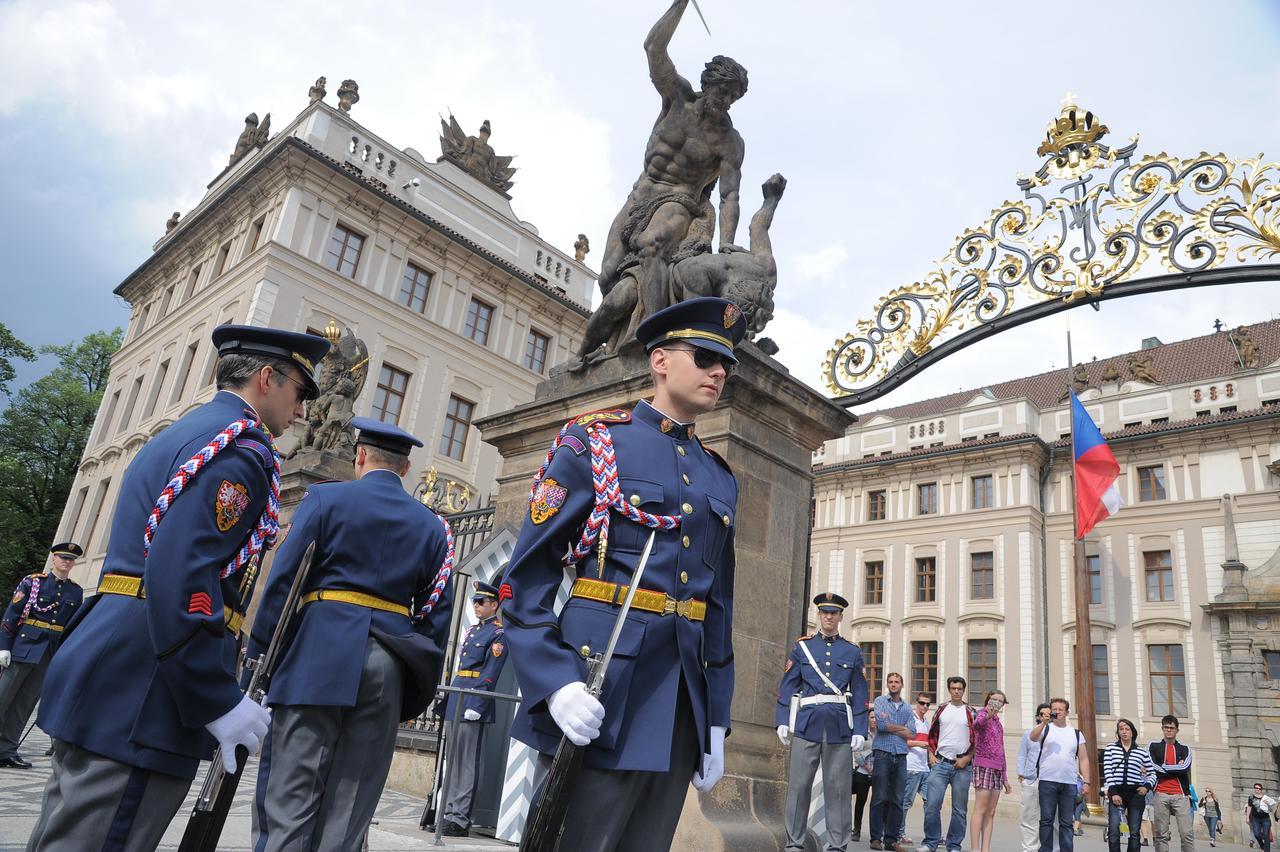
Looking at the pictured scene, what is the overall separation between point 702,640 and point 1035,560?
36.7 m

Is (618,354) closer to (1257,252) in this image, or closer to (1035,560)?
(1257,252)

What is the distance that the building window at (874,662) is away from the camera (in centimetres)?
3766

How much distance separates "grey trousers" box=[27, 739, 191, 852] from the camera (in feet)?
7.64

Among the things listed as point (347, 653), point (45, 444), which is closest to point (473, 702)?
point (347, 653)

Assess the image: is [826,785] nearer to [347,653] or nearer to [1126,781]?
[347,653]

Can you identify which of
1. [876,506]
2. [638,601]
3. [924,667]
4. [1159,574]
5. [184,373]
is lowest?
[638,601]

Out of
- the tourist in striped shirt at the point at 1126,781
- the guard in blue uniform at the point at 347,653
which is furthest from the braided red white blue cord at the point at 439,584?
the tourist in striped shirt at the point at 1126,781

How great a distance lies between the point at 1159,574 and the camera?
34500mm

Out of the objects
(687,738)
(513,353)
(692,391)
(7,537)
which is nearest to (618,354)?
(692,391)

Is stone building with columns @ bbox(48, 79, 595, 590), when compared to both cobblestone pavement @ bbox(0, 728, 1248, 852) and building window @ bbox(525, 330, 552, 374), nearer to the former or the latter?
building window @ bbox(525, 330, 552, 374)

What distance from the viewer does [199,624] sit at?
92.7 inches

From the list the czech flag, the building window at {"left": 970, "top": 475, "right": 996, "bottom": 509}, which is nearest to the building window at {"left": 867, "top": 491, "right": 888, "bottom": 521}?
the building window at {"left": 970, "top": 475, "right": 996, "bottom": 509}

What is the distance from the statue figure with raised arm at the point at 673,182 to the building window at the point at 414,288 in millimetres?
24637

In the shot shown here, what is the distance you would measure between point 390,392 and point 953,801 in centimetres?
2349
